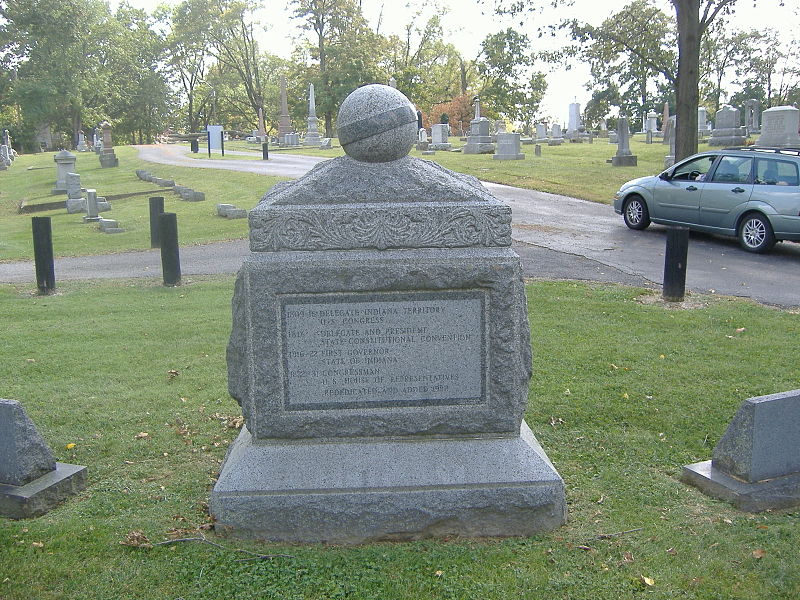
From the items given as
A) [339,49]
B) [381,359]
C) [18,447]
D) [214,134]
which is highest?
[339,49]

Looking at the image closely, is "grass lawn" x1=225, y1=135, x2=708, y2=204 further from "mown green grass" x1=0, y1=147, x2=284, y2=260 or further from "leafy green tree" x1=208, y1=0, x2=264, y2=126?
"leafy green tree" x1=208, y1=0, x2=264, y2=126

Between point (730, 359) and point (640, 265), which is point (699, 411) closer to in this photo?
point (730, 359)

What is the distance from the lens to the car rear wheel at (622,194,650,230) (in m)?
16.6

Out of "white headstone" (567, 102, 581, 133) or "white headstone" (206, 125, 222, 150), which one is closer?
"white headstone" (206, 125, 222, 150)

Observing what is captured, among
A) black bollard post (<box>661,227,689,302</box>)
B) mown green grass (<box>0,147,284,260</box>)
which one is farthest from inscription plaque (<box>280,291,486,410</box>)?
mown green grass (<box>0,147,284,260</box>)

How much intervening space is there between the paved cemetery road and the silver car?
0.39 m

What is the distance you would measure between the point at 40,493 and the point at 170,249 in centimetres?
759

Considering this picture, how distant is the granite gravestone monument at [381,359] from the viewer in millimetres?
4207

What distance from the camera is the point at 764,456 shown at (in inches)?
177

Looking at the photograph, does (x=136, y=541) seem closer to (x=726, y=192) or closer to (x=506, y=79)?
(x=726, y=192)

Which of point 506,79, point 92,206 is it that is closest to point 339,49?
point 506,79

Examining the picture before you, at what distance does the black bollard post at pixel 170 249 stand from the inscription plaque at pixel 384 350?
788 cm

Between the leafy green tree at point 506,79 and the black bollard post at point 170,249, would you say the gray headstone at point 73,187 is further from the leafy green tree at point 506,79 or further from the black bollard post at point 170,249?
the leafy green tree at point 506,79

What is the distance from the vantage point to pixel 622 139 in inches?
1189
